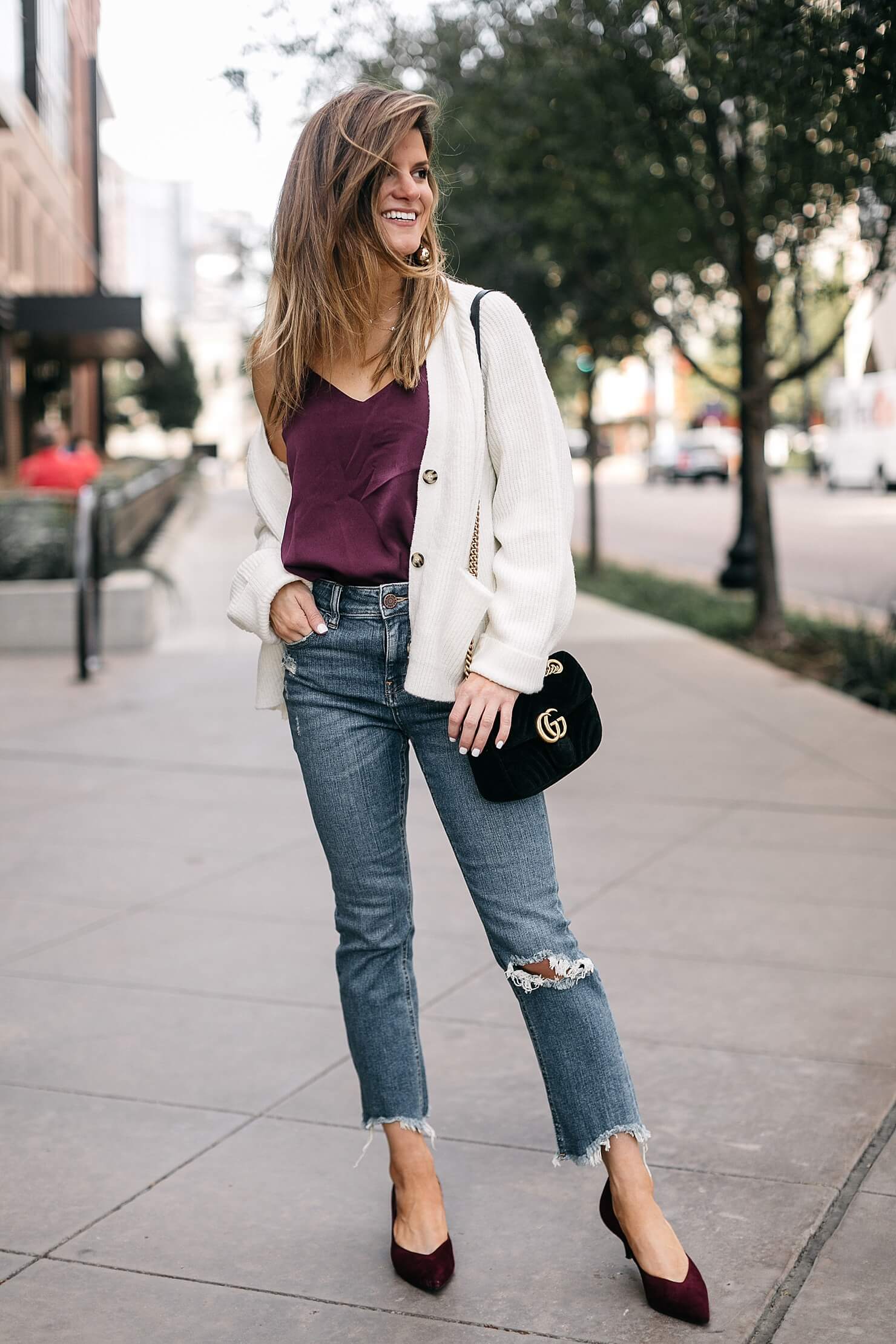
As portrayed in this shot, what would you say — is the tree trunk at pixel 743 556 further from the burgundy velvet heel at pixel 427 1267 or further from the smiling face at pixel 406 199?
the burgundy velvet heel at pixel 427 1267

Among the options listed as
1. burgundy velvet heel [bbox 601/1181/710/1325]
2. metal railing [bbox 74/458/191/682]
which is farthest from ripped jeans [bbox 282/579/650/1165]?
metal railing [bbox 74/458/191/682]

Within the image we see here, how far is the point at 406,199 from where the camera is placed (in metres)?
2.65

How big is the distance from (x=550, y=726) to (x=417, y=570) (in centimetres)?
34

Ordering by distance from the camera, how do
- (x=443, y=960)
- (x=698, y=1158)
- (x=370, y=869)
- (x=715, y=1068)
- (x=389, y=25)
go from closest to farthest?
(x=370, y=869) < (x=698, y=1158) < (x=715, y=1068) < (x=443, y=960) < (x=389, y=25)

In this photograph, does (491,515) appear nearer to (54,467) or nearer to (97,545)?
(97,545)

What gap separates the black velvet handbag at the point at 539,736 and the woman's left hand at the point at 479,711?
21 mm

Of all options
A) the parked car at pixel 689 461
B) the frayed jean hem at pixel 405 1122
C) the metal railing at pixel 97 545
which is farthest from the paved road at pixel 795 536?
the frayed jean hem at pixel 405 1122

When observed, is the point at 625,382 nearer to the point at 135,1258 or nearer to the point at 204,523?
the point at 204,523

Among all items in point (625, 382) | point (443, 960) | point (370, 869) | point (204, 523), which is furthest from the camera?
point (625, 382)

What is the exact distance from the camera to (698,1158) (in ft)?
10.8

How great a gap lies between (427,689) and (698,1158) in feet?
4.35

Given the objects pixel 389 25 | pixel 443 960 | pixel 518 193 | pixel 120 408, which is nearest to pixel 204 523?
pixel 518 193

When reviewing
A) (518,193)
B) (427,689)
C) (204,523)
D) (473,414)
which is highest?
(518,193)

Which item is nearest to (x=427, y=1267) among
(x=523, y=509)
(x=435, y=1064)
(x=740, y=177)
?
(x=435, y=1064)
